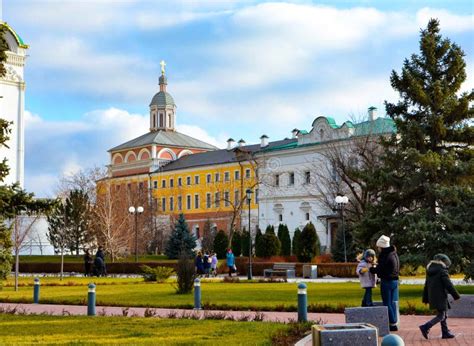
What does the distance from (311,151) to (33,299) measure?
4885 cm

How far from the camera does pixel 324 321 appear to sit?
579 inches

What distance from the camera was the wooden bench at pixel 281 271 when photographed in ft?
127

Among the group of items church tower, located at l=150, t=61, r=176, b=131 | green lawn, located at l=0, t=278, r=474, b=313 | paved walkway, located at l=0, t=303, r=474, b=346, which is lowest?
paved walkway, located at l=0, t=303, r=474, b=346

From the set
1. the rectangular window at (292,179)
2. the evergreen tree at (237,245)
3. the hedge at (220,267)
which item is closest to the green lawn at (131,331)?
the hedge at (220,267)

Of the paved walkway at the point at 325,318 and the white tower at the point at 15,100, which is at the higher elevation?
the white tower at the point at 15,100

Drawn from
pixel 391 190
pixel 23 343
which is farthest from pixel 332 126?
pixel 23 343

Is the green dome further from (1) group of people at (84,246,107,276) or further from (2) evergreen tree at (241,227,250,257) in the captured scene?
(1) group of people at (84,246,107,276)

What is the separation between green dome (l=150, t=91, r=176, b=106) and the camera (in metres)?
101

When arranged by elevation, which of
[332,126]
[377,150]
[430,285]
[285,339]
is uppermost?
[332,126]

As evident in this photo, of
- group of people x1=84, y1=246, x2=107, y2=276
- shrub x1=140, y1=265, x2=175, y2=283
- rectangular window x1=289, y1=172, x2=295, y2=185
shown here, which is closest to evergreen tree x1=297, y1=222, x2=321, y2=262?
group of people x1=84, y1=246, x2=107, y2=276

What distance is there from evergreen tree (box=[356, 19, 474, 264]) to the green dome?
257 ft

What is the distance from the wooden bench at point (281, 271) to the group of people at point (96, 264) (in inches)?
350

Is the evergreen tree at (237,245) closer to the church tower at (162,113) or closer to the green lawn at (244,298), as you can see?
the green lawn at (244,298)

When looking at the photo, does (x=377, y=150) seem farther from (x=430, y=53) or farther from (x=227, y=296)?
(x=227, y=296)
